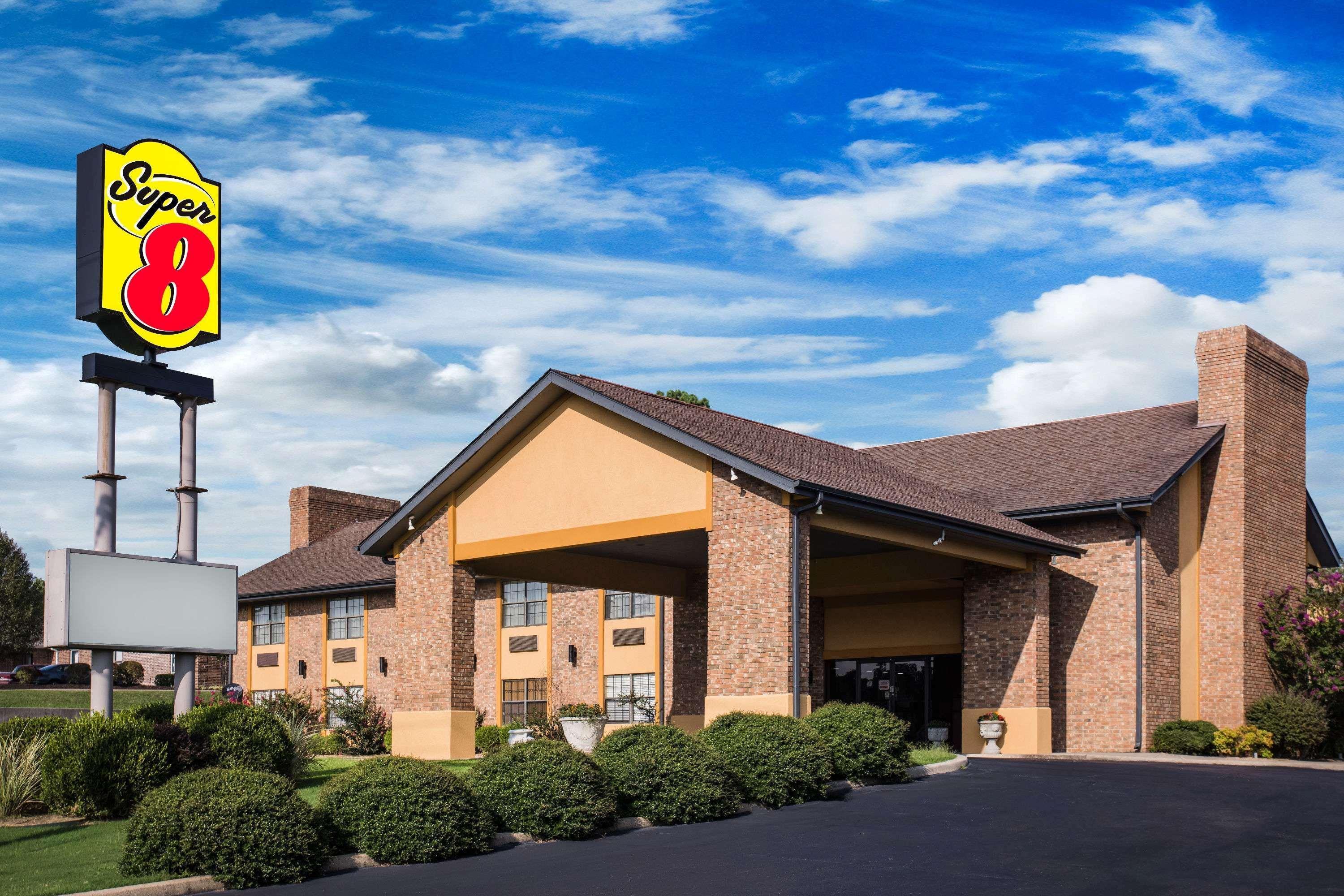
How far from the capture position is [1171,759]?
953 inches

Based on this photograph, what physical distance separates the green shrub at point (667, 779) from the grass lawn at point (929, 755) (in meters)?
4.99

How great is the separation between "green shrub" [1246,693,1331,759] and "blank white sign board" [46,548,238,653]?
70.7ft

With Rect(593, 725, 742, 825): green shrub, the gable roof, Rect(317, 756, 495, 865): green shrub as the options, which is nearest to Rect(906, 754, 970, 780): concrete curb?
the gable roof

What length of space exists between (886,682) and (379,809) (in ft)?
64.1

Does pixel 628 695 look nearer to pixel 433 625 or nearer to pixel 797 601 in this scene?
pixel 433 625

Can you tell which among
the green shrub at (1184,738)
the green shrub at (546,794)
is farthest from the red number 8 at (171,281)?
the green shrub at (1184,738)

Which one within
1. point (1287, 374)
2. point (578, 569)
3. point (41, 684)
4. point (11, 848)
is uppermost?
point (1287, 374)

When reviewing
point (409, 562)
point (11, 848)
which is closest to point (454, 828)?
point (11, 848)

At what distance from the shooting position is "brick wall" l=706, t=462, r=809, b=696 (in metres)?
19.8

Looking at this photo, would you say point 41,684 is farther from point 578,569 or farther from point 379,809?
point 379,809

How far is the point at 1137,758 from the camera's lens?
24516 mm

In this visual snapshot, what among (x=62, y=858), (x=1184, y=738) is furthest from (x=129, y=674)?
(x=62, y=858)

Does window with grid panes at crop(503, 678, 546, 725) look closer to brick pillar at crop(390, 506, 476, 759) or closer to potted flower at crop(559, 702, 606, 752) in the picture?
brick pillar at crop(390, 506, 476, 759)

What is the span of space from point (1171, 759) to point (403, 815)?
56.1 feet
